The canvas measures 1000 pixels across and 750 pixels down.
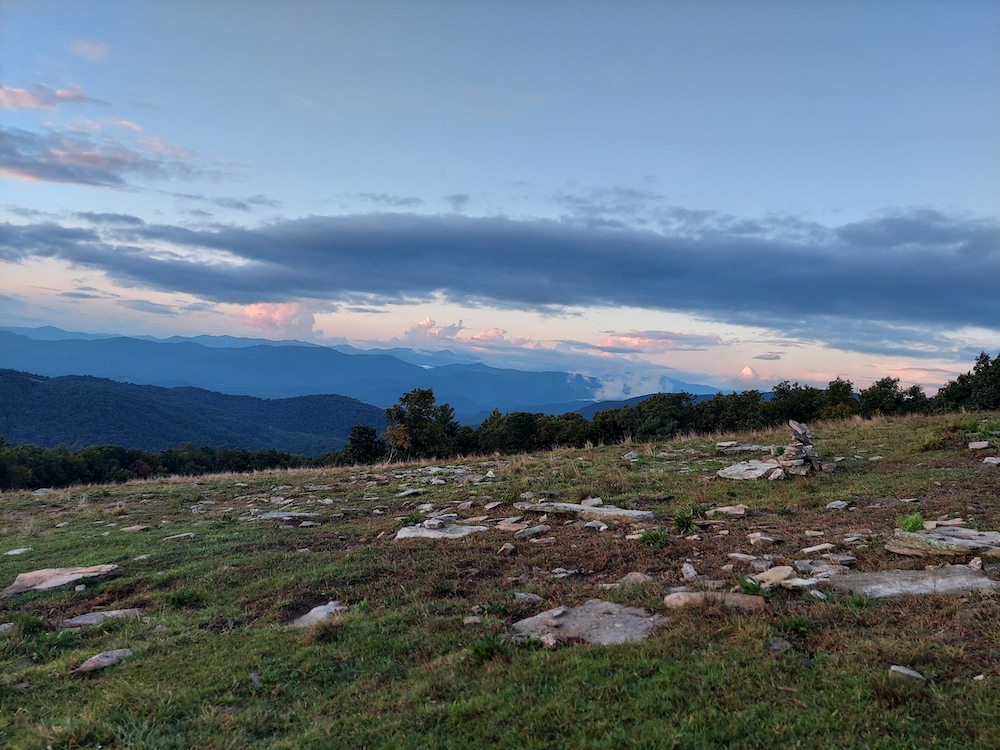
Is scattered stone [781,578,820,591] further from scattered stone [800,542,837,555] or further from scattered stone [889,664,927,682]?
scattered stone [889,664,927,682]

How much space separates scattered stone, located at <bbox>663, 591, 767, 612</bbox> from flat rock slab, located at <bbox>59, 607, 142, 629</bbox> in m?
7.35

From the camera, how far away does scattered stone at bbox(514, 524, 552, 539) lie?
1047cm

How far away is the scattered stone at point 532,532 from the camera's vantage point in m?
10.5

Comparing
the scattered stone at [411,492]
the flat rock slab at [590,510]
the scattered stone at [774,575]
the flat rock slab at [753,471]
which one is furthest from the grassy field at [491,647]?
the scattered stone at [411,492]

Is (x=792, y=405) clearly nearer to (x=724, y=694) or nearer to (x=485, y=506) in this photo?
(x=485, y=506)

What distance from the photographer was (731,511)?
10945 millimetres

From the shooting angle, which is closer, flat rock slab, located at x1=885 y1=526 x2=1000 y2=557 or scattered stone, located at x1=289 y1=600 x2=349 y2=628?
scattered stone, located at x1=289 y1=600 x2=349 y2=628

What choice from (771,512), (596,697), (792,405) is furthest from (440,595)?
(792,405)

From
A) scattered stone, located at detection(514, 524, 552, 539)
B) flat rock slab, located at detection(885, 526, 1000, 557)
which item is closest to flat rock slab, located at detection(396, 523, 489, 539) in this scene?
scattered stone, located at detection(514, 524, 552, 539)

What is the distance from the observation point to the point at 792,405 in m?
54.2

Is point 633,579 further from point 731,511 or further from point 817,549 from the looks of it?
point 731,511

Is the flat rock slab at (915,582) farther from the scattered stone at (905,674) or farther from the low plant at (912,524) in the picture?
the scattered stone at (905,674)

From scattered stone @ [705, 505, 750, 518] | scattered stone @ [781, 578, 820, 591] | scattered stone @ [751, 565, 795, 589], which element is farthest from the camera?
scattered stone @ [705, 505, 750, 518]

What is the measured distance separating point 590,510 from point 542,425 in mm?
48644
